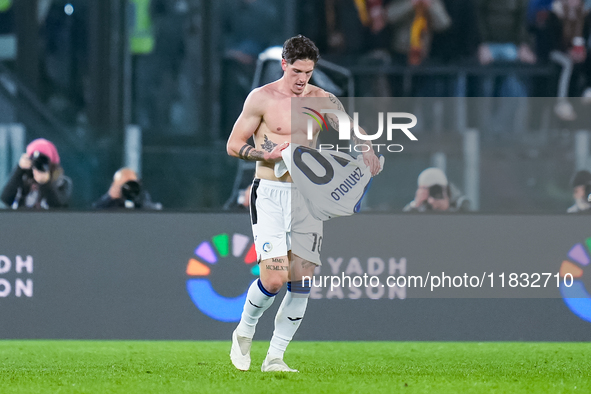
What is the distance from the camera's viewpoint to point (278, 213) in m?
5.33

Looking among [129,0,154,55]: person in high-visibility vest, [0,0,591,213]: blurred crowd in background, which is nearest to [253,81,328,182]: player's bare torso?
[0,0,591,213]: blurred crowd in background

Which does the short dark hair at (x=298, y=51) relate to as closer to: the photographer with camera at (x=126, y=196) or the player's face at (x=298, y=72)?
the player's face at (x=298, y=72)

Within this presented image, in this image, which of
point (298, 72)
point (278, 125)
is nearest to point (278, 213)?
point (278, 125)

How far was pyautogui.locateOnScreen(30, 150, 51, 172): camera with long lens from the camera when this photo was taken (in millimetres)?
6984

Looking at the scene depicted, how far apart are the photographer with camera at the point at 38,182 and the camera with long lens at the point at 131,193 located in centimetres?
40

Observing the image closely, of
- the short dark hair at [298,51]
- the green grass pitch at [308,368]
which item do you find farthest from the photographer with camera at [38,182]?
the short dark hair at [298,51]

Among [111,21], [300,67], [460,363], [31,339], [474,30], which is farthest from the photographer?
[474,30]

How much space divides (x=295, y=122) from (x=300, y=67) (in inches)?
13.2

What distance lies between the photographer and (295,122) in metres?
5.45

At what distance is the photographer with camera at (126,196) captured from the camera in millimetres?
7016

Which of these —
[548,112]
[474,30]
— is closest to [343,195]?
A: [548,112]

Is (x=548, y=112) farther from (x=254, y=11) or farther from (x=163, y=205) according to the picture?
(x=163, y=205)

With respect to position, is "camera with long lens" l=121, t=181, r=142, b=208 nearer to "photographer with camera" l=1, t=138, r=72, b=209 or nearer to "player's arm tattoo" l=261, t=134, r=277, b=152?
"photographer with camera" l=1, t=138, r=72, b=209

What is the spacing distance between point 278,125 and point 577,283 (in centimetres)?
275
